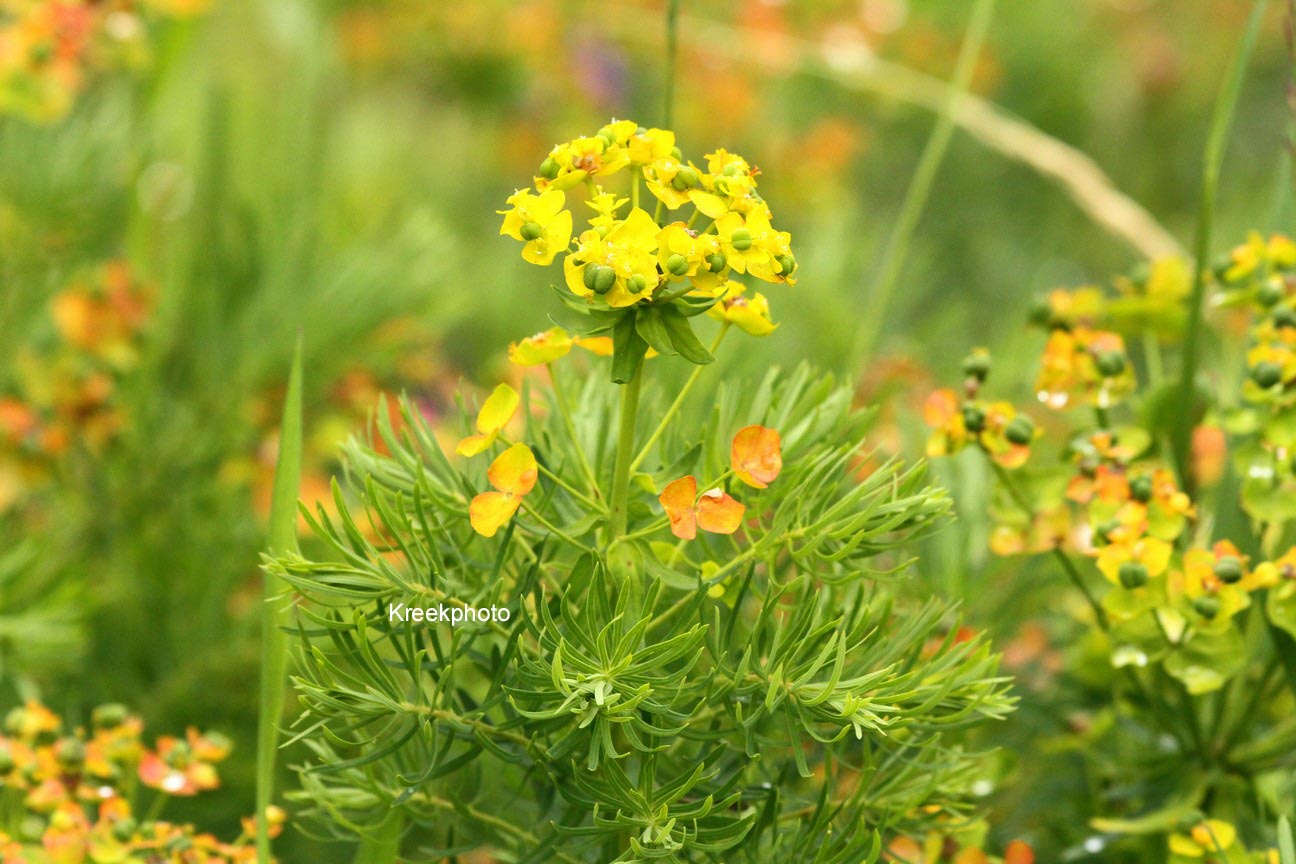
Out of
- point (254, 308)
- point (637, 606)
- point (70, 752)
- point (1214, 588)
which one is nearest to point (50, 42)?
point (254, 308)

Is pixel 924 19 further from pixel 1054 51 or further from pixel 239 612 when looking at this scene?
pixel 239 612

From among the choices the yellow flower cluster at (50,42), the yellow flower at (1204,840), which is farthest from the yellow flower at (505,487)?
the yellow flower cluster at (50,42)

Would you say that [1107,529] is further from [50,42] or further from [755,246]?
[50,42]

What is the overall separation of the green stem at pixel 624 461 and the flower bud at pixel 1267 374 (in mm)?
230

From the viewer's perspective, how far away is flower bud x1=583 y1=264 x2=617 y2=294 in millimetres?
329

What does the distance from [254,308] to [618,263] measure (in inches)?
20.8

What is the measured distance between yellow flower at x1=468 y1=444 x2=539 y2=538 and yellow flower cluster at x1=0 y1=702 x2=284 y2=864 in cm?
15

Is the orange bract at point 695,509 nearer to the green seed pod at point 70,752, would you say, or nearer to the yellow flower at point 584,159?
the yellow flower at point 584,159

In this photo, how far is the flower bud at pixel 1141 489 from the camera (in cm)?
45

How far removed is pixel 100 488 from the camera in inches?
30.1

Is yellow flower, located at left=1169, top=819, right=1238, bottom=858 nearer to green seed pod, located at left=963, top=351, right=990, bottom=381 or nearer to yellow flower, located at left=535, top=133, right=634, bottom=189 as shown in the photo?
green seed pod, located at left=963, top=351, right=990, bottom=381

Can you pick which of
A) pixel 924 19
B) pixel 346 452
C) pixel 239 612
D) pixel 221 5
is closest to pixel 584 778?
pixel 346 452

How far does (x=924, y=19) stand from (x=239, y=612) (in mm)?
1065

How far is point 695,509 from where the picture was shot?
0.36 metres
